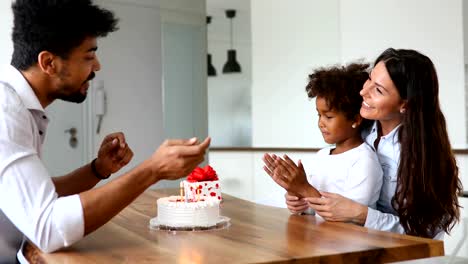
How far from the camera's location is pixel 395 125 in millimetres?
1910

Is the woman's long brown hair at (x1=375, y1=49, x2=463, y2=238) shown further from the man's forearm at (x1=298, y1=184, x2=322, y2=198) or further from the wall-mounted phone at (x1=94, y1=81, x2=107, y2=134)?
the wall-mounted phone at (x1=94, y1=81, x2=107, y2=134)

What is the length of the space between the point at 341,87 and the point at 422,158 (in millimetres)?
407

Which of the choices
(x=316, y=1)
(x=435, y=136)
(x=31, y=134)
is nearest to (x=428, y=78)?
(x=435, y=136)

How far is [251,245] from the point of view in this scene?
1.24 metres

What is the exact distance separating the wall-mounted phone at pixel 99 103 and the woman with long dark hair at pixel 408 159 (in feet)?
9.25

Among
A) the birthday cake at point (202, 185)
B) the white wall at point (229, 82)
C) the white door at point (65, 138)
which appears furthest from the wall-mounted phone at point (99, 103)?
the birthday cake at point (202, 185)

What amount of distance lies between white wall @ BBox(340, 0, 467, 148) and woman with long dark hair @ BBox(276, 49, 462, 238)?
144cm

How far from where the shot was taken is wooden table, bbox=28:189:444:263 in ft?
3.75

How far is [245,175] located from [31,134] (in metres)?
3.32

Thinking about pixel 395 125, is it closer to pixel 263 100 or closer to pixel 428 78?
pixel 428 78

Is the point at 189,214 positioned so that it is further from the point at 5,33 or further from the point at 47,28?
the point at 5,33

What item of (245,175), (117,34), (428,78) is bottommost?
(245,175)

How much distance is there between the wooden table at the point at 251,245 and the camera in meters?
1.14

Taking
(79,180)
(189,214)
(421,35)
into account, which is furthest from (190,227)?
Answer: (421,35)
